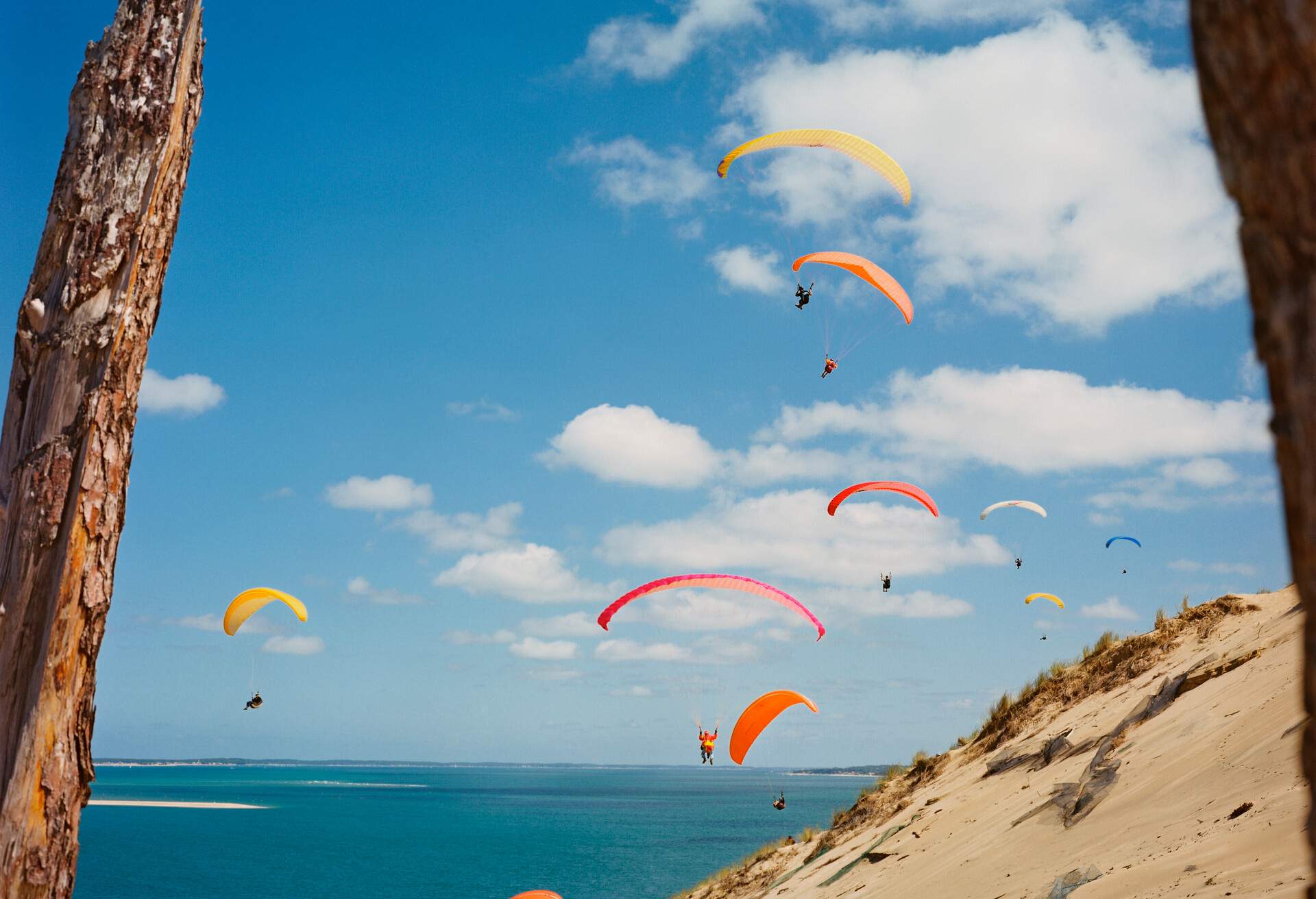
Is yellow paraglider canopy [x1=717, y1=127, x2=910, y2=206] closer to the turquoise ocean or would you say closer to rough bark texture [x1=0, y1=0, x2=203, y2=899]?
rough bark texture [x1=0, y1=0, x2=203, y2=899]

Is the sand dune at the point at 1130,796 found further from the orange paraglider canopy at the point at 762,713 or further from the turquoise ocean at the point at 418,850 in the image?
the turquoise ocean at the point at 418,850

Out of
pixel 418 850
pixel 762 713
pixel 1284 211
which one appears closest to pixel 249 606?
pixel 762 713

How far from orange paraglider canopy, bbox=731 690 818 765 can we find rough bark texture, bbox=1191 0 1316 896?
1782 cm

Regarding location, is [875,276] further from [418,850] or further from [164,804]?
[164,804]

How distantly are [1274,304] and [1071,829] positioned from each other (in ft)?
35.2

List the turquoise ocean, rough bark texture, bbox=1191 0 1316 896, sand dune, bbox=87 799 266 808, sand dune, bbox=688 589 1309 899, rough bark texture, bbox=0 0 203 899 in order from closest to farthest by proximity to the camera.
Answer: rough bark texture, bbox=1191 0 1316 896 < rough bark texture, bbox=0 0 203 899 < sand dune, bbox=688 589 1309 899 < the turquoise ocean < sand dune, bbox=87 799 266 808

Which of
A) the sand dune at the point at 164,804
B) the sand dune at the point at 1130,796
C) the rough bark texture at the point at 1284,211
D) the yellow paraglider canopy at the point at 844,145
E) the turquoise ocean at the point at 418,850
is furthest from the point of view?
the sand dune at the point at 164,804

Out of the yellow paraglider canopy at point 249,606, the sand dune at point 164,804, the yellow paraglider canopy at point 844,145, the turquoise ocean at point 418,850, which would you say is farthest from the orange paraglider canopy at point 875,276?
the sand dune at point 164,804

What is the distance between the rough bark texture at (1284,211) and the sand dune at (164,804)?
18960 centimetres

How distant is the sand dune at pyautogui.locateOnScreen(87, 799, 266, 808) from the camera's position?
6555 inches

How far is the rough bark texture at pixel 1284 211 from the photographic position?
Result: 1636mm

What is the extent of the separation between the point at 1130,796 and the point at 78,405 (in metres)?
11.2

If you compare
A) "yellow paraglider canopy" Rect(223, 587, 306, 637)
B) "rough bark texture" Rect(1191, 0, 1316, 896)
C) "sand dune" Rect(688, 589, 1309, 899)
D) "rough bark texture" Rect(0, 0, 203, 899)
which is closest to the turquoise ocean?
"yellow paraglider canopy" Rect(223, 587, 306, 637)

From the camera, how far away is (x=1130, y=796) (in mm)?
10633
